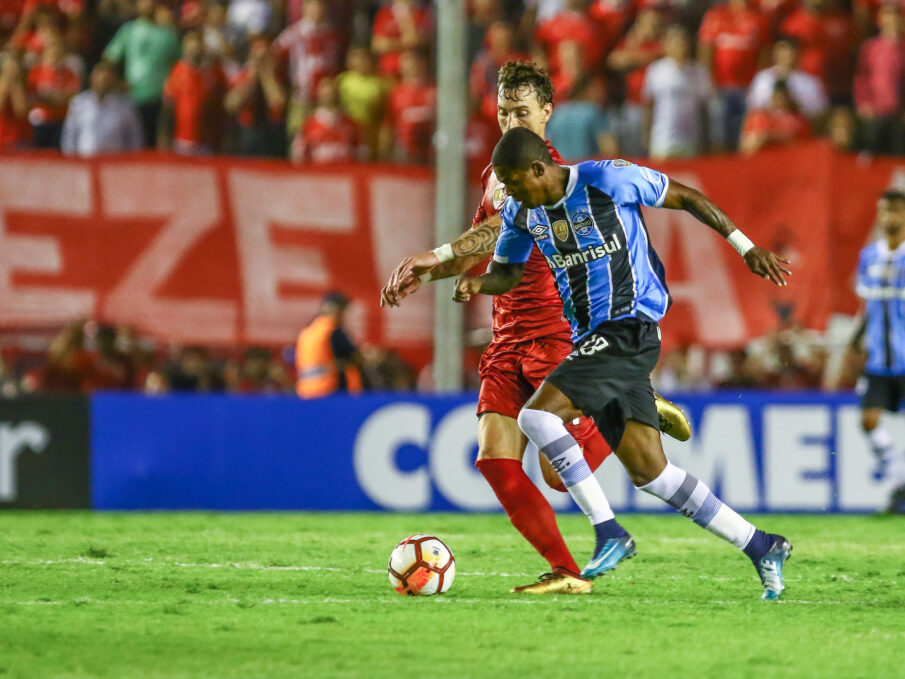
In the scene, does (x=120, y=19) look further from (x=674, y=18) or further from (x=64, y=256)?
(x=674, y=18)

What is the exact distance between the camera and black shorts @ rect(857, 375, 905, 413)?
11.7m

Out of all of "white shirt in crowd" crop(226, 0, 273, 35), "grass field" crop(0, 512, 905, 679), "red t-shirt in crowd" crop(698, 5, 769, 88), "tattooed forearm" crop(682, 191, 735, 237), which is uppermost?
"white shirt in crowd" crop(226, 0, 273, 35)

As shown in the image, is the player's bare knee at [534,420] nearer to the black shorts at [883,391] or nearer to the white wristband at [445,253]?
the white wristband at [445,253]

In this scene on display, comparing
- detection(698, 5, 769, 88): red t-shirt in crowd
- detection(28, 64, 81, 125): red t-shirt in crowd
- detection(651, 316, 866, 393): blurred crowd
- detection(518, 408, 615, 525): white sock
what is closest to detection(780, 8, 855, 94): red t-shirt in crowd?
detection(698, 5, 769, 88): red t-shirt in crowd

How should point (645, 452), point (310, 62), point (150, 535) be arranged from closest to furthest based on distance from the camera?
point (645, 452) < point (150, 535) < point (310, 62)

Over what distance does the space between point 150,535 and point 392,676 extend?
17.2ft

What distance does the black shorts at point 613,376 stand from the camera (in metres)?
6.44

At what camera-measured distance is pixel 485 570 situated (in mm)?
8062

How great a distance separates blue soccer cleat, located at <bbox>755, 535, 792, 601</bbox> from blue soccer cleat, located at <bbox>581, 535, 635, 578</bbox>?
1.86 feet

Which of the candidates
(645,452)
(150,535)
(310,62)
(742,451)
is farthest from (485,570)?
(310,62)

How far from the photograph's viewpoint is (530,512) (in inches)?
276

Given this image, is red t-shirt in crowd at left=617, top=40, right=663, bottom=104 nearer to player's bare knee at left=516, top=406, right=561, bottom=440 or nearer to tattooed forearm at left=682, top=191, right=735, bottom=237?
tattooed forearm at left=682, top=191, right=735, bottom=237

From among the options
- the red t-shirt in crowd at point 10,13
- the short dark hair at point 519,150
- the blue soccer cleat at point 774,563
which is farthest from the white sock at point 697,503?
the red t-shirt in crowd at point 10,13

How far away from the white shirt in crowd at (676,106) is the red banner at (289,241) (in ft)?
4.27
